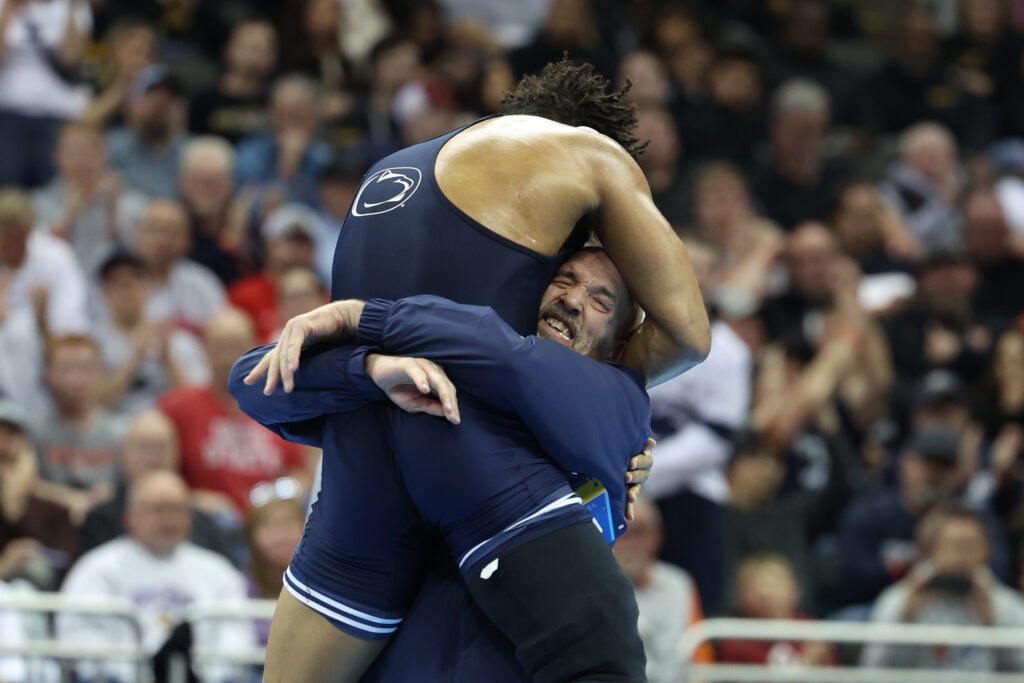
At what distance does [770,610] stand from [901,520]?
105cm

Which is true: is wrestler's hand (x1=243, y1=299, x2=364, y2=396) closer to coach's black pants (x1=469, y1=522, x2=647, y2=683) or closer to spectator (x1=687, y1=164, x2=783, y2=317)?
coach's black pants (x1=469, y1=522, x2=647, y2=683)

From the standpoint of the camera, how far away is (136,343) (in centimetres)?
698

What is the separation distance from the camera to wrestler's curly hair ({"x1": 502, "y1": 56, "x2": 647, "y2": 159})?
11.6 ft

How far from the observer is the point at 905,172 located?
9.58 metres

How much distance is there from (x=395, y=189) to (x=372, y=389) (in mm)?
474

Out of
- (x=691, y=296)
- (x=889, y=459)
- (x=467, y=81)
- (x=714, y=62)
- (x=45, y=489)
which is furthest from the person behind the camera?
(x=714, y=62)

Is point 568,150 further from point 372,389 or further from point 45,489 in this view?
point 45,489

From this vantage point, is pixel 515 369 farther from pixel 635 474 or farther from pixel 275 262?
pixel 275 262

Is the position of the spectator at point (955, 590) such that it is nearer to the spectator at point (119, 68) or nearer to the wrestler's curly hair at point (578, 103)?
the wrestler's curly hair at point (578, 103)

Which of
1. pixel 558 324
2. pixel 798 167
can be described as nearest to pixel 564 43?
pixel 798 167

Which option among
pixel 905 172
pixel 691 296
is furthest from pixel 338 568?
pixel 905 172

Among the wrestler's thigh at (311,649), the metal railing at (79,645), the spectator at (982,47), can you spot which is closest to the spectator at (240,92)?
the metal railing at (79,645)

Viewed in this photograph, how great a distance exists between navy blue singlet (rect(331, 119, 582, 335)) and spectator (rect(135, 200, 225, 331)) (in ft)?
14.2

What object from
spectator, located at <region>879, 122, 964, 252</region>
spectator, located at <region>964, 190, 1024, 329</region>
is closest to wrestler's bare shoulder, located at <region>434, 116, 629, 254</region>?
spectator, located at <region>964, 190, 1024, 329</region>
